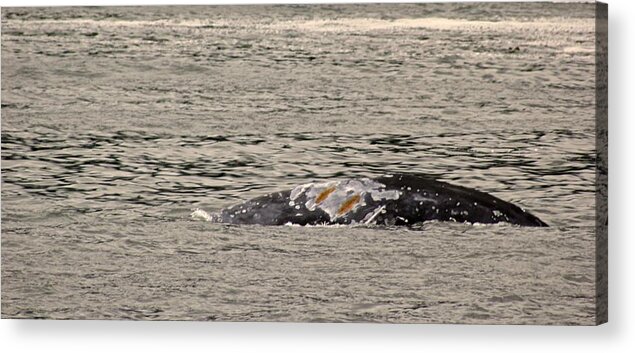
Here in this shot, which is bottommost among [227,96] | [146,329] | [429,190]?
[146,329]

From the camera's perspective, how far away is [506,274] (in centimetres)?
655

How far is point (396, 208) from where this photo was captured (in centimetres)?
666

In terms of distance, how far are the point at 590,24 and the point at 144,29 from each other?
189 cm

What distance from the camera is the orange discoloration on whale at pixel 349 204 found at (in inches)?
262

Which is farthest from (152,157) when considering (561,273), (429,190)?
(561,273)

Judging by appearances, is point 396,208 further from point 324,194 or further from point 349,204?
point 324,194

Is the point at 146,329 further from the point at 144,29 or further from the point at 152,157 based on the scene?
the point at 144,29

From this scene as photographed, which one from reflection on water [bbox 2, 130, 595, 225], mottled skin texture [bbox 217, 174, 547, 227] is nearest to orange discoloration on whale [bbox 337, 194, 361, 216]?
mottled skin texture [bbox 217, 174, 547, 227]

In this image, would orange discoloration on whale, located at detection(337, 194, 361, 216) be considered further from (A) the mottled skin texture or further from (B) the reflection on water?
(B) the reflection on water

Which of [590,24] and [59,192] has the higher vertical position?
[590,24]

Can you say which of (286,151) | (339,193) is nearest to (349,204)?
(339,193)

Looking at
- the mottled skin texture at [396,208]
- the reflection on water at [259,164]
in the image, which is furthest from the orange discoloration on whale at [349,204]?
the reflection on water at [259,164]

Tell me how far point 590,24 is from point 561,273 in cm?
103

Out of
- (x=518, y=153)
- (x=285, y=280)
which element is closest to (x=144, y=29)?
(x=285, y=280)
